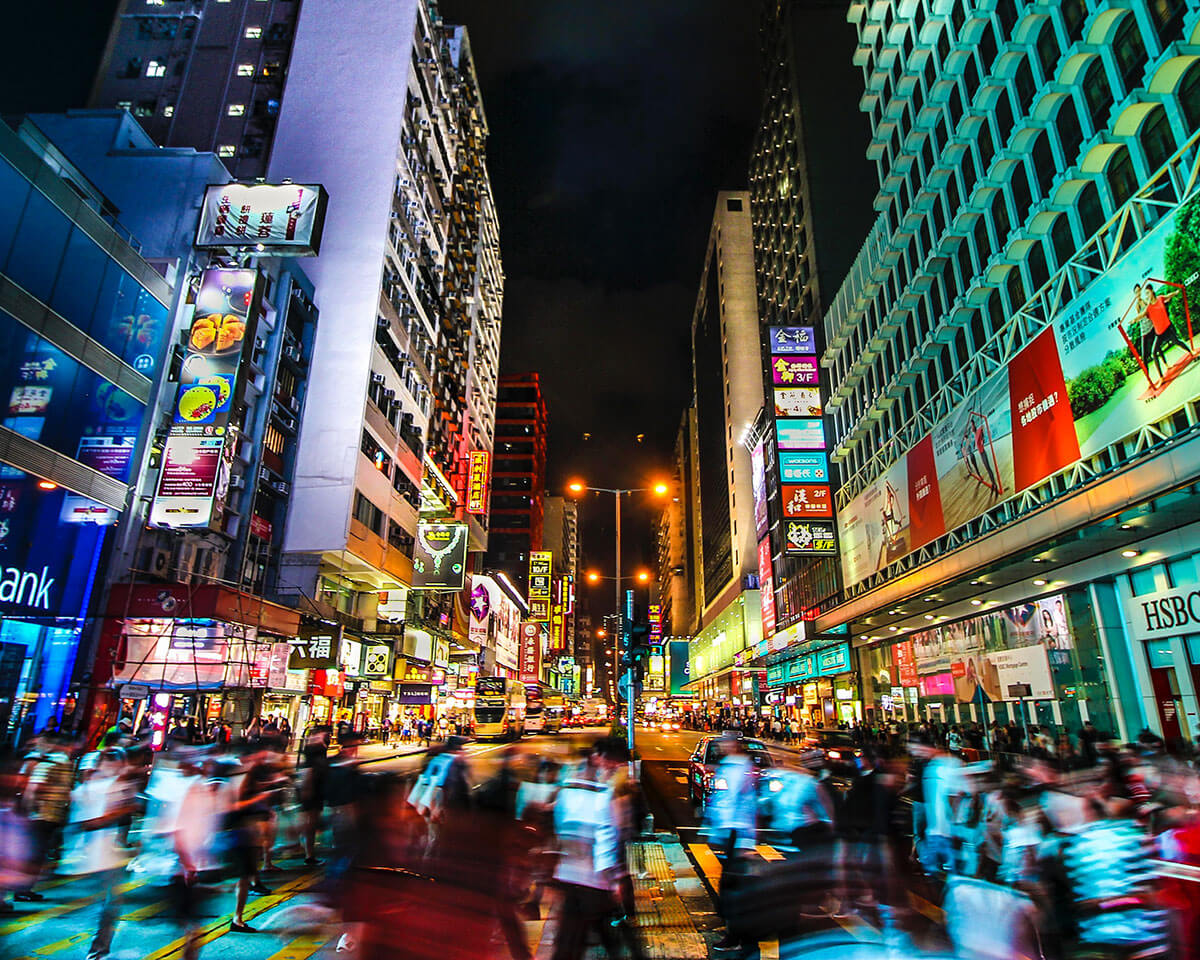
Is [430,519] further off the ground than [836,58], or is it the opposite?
[836,58]

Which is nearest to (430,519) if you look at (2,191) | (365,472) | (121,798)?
(365,472)

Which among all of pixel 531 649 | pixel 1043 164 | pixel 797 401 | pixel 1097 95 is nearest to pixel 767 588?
pixel 797 401

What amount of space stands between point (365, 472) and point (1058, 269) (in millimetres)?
33673

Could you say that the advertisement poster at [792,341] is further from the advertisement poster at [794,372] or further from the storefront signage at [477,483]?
the storefront signage at [477,483]

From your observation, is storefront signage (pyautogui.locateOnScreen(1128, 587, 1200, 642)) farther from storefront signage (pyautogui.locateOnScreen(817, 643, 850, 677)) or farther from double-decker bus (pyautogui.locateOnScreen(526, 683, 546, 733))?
double-decker bus (pyautogui.locateOnScreen(526, 683, 546, 733))

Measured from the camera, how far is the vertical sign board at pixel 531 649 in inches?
4551

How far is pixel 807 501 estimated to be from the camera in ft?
145

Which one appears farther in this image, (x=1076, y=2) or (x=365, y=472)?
(x=365, y=472)

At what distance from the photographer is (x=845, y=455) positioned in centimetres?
4647

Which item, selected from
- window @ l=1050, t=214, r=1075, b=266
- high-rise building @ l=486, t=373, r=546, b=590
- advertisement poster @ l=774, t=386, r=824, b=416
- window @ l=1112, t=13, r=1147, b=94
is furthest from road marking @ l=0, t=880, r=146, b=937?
high-rise building @ l=486, t=373, r=546, b=590

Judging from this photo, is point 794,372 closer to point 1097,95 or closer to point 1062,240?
point 1062,240

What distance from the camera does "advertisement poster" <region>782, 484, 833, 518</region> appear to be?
4406 centimetres

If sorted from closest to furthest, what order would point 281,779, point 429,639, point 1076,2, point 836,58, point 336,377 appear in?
1. point 281,779
2. point 1076,2
3. point 336,377
4. point 429,639
5. point 836,58

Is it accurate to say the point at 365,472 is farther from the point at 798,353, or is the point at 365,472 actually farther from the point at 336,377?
the point at 798,353
